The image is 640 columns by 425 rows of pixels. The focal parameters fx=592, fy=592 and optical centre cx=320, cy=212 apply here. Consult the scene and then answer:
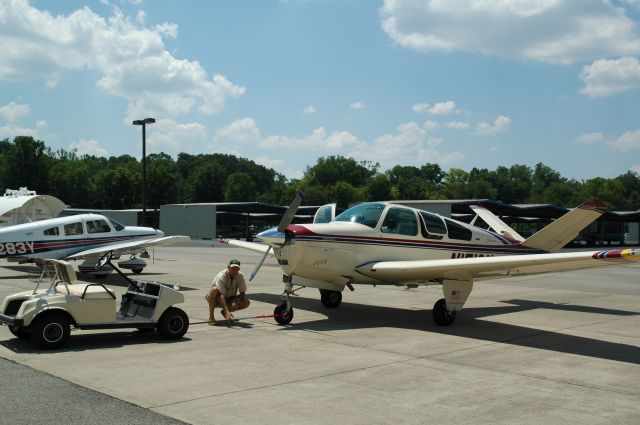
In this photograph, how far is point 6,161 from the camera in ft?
349

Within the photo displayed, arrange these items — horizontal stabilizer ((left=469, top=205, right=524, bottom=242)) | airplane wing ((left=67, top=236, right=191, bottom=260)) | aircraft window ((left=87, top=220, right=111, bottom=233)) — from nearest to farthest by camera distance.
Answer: horizontal stabilizer ((left=469, top=205, right=524, bottom=242)) < airplane wing ((left=67, top=236, right=191, bottom=260)) < aircraft window ((left=87, top=220, right=111, bottom=233))

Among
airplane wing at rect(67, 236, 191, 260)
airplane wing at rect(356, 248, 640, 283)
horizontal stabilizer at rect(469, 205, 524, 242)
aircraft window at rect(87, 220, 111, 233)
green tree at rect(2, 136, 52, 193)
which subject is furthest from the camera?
green tree at rect(2, 136, 52, 193)

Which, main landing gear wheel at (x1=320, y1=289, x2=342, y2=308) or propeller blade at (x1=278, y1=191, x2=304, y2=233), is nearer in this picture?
propeller blade at (x1=278, y1=191, x2=304, y2=233)

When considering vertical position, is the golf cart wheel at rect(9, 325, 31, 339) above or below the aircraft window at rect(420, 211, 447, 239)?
below

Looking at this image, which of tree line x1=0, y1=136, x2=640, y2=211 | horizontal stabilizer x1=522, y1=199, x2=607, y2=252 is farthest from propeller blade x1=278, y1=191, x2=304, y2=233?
tree line x1=0, y1=136, x2=640, y2=211

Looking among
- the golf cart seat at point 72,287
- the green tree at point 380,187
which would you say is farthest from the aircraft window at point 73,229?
the green tree at point 380,187

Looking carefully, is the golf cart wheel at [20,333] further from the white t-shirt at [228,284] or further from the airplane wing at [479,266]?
the airplane wing at [479,266]

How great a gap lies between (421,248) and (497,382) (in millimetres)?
5745

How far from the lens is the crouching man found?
11523 millimetres

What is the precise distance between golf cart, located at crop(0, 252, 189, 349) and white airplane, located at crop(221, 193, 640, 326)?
7.11 feet

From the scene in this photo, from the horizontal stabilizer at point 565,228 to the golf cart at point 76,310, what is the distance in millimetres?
8410

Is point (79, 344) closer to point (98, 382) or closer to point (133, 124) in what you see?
point (98, 382)

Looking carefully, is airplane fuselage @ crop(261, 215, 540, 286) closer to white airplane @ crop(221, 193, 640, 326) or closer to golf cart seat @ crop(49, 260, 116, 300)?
white airplane @ crop(221, 193, 640, 326)

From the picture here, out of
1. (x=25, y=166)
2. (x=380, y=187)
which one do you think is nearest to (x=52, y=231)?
(x=25, y=166)
